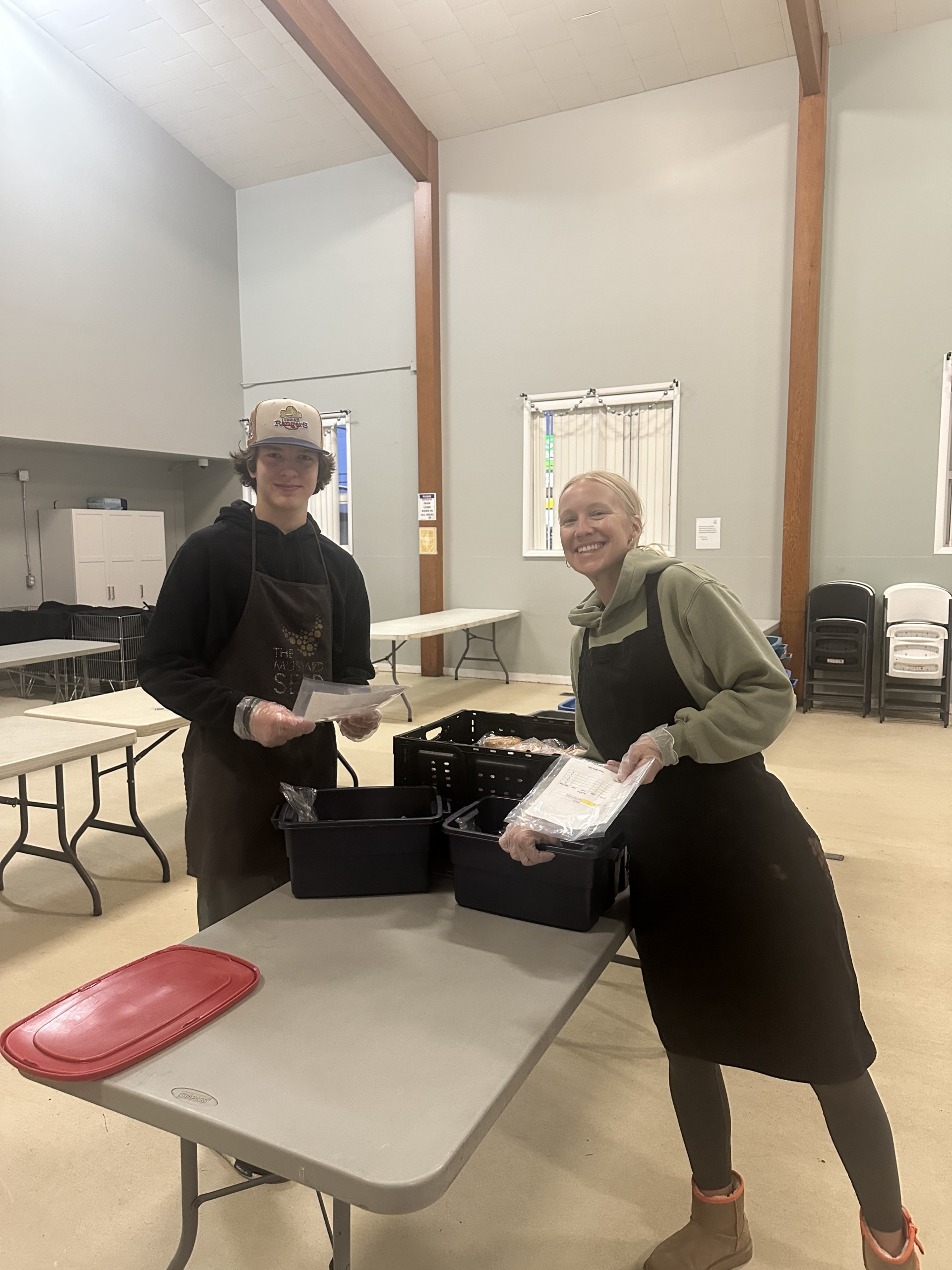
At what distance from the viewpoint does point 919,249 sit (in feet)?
20.5

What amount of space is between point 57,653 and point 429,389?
13.7 ft

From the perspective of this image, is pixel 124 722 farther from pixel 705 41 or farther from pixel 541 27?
pixel 705 41

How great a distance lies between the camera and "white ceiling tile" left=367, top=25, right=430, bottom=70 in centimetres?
666

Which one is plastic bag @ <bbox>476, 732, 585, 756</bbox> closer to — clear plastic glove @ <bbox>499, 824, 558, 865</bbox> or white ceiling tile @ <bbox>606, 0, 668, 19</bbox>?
clear plastic glove @ <bbox>499, 824, 558, 865</bbox>

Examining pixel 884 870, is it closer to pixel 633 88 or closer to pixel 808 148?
pixel 808 148

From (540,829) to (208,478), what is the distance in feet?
31.3

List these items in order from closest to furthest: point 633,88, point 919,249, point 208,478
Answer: point 919,249, point 633,88, point 208,478

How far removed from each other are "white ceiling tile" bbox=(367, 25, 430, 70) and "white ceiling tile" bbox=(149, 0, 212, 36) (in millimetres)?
1365

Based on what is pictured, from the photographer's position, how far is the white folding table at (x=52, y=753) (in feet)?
9.57

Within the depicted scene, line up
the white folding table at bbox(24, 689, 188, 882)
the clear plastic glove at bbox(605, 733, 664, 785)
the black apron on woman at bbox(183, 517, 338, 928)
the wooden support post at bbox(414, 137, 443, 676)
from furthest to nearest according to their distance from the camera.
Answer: the wooden support post at bbox(414, 137, 443, 676) → the white folding table at bbox(24, 689, 188, 882) → the black apron on woman at bbox(183, 517, 338, 928) → the clear plastic glove at bbox(605, 733, 664, 785)

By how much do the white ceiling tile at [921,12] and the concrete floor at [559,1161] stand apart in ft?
21.0

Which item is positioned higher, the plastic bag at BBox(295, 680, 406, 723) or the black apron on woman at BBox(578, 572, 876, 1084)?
the plastic bag at BBox(295, 680, 406, 723)

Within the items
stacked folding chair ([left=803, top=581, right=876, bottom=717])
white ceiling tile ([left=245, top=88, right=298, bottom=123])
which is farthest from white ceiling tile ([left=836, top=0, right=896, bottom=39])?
white ceiling tile ([left=245, top=88, right=298, bottom=123])

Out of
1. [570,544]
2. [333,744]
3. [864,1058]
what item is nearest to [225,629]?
[333,744]
